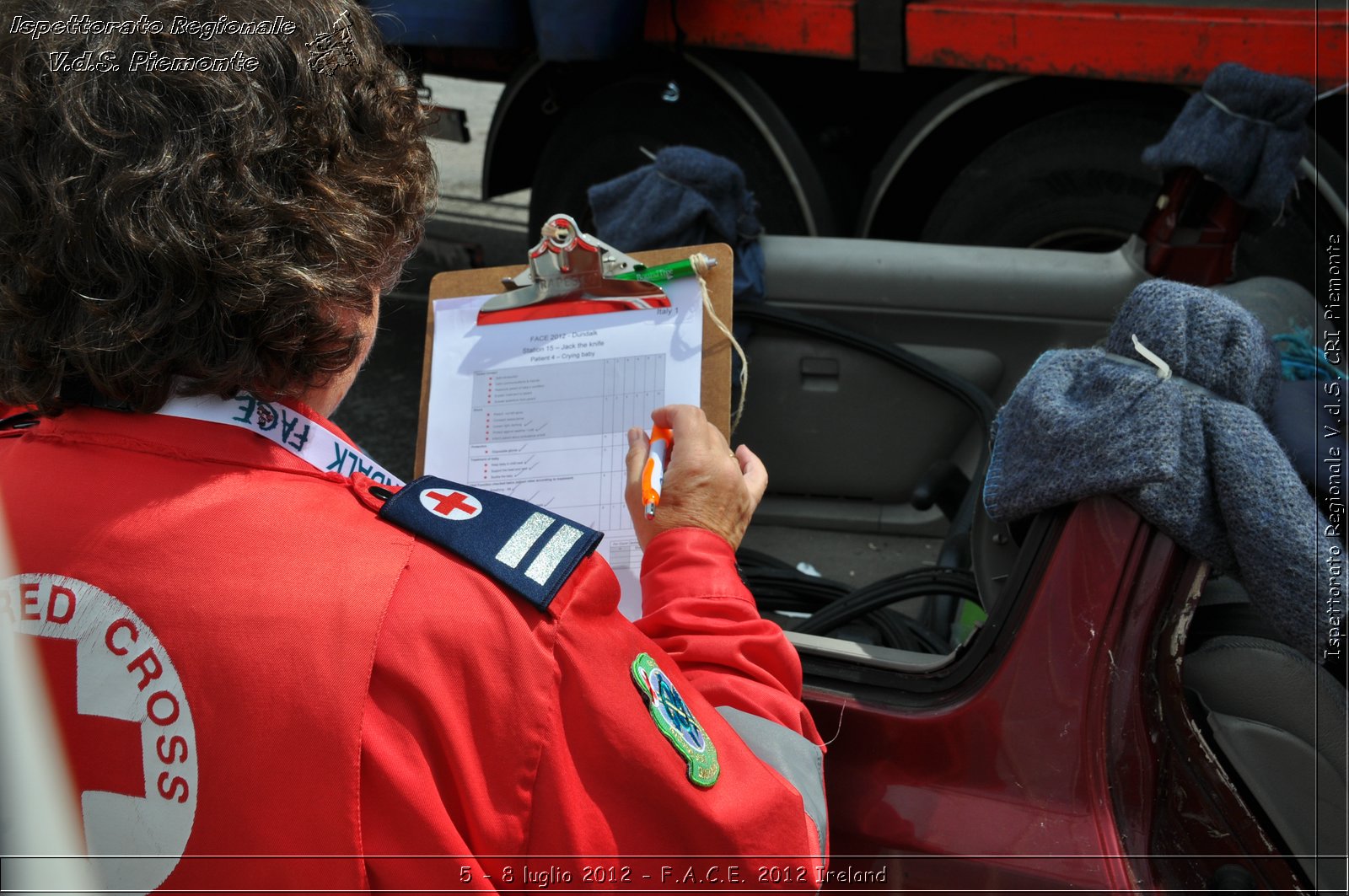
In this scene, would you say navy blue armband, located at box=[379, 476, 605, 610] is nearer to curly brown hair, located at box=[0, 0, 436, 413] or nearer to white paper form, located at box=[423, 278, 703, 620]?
curly brown hair, located at box=[0, 0, 436, 413]

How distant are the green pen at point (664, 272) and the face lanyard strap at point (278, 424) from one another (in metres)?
0.64

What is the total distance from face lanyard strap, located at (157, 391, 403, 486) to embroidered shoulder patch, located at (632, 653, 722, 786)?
313 millimetres

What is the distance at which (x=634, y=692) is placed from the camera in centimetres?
88

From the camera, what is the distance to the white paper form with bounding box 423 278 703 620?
1.42 meters

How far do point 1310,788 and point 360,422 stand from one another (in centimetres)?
321

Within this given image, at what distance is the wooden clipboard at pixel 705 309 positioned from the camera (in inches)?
55.9

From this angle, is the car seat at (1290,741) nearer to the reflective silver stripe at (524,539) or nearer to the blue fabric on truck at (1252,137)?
the reflective silver stripe at (524,539)

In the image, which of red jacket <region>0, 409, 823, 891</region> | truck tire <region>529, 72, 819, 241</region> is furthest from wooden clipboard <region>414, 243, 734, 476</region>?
truck tire <region>529, 72, 819, 241</region>

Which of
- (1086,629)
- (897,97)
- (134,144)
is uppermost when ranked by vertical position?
(897,97)

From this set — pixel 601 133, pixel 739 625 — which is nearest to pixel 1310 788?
pixel 739 625

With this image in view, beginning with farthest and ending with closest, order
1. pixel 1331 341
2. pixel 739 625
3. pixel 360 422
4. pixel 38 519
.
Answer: pixel 360 422
pixel 1331 341
pixel 739 625
pixel 38 519

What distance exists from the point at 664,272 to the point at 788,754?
722 mm

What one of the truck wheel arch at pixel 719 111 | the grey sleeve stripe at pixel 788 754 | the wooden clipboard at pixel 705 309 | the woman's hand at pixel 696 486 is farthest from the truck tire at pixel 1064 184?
the grey sleeve stripe at pixel 788 754

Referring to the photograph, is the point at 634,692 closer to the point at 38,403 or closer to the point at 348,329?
the point at 348,329
